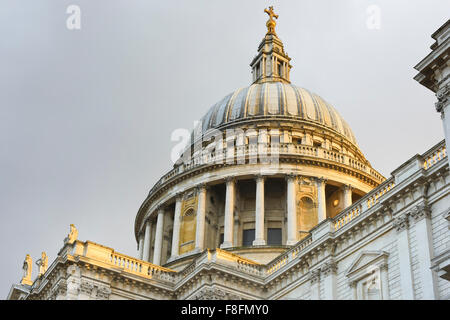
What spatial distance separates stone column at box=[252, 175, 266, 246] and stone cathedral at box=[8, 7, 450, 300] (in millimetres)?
97

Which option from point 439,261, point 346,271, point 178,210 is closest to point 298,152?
point 178,210

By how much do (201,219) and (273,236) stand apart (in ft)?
17.6

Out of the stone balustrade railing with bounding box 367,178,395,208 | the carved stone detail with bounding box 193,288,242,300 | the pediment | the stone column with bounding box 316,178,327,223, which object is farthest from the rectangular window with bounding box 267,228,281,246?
the pediment

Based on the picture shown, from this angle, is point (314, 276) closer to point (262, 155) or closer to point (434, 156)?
point (434, 156)

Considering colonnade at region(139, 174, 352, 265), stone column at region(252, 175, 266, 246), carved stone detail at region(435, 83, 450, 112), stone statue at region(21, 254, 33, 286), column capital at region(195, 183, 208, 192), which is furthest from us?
column capital at region(195, 183, 208, 192)

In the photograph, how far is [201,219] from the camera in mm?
51688

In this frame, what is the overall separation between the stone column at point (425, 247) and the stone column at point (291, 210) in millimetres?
20387

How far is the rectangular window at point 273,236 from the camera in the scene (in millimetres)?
51500

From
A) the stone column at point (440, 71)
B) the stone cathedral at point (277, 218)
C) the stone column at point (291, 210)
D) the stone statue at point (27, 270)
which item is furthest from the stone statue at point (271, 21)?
the stone column at point (440, 71)

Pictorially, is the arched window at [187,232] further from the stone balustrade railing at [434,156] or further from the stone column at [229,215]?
the stone balustrade railing at [434,156]

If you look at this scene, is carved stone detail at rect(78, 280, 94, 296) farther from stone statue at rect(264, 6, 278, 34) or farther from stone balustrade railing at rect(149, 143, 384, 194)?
stone statue at rect(264, 6, 278, 34)

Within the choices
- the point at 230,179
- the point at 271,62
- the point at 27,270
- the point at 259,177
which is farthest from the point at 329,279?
the point at 271,62

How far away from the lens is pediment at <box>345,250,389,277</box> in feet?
99.5
